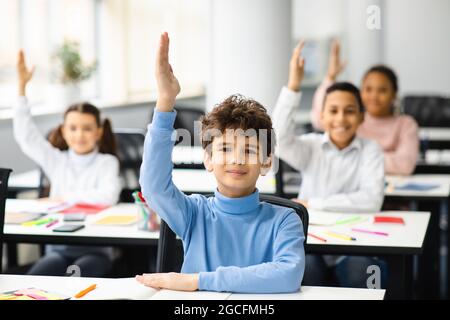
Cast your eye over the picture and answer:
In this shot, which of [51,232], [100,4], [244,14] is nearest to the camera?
[51,232]

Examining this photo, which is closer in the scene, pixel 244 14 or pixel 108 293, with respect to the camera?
pixel 108 293

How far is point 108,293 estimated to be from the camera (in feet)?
6.68

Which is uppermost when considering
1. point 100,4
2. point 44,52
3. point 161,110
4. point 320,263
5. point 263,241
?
point 100,4

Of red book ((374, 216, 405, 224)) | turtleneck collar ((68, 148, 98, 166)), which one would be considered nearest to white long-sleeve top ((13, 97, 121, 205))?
turtleneck collar ((68, 148, 98, 166))

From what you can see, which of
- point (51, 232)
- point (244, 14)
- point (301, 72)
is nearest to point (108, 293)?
point (51, 232)

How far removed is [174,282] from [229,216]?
260 mm

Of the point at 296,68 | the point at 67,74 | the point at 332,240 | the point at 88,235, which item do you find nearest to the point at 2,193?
the point at 88,235

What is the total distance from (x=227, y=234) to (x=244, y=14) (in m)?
3.20

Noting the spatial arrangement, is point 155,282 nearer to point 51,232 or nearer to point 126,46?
point 51,232

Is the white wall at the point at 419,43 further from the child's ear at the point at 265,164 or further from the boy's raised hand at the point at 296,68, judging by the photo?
the child's ear at the point at 265,164

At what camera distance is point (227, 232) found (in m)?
2.16

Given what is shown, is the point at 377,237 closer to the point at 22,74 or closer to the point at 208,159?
the point at 208,159

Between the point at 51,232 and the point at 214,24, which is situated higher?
the point at 214,24

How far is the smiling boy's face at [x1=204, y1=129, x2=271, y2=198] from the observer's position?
6.90 ft
